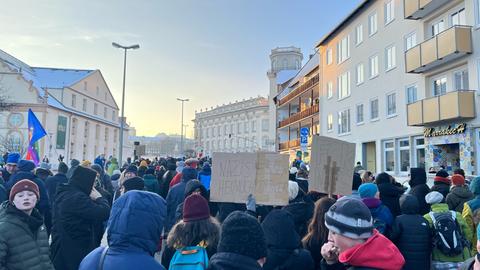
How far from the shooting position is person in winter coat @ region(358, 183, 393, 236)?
15.5 ft

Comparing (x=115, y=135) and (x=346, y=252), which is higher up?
(x=115, y=135)

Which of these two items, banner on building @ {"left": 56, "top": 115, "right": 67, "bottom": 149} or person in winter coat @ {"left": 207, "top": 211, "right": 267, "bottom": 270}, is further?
banner on building @ {"left": 56, "top": 115, "right": 67, "bottom": 149}

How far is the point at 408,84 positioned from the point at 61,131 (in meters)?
48.2

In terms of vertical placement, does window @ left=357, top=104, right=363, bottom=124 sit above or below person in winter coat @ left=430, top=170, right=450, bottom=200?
above

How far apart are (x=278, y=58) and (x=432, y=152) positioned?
6488cm

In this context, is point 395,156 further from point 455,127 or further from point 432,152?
point 455,127

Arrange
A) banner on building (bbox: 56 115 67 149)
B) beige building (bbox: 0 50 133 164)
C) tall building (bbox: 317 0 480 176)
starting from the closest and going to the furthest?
1. tall building (bbox: 317 0 480 176)
2. beige building (bbox: 0 50 133 164)
3. banner on building (bbox: 56 115 67 149)

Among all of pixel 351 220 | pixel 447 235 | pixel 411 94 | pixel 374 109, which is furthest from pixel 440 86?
pixel 351 220

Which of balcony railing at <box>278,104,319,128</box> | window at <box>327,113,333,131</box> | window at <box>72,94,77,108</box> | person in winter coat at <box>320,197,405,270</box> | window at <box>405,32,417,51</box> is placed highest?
window at <box>72,94,77,108</box>

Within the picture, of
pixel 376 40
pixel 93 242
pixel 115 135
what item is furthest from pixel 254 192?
pixel 115 135

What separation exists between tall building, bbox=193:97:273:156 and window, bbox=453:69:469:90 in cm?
6841

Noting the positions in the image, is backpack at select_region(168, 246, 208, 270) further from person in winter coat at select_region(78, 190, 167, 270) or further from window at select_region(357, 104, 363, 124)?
window at select_region(357, 104, 363, 124)

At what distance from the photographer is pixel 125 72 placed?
28438 millimetres

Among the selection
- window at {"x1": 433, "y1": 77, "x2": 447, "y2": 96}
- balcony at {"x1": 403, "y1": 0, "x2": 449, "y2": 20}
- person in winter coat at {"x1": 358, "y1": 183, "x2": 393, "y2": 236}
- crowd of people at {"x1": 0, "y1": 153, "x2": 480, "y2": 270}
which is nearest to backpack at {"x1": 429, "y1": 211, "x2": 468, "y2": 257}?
crowd of people at {"x1": 0, "y1": 153, "x2": 480, "y2": 270}
